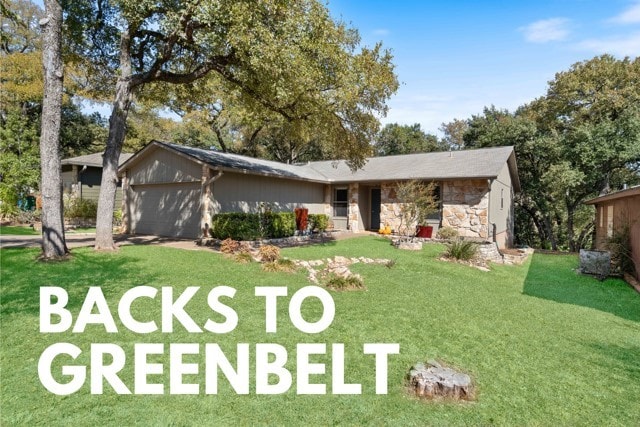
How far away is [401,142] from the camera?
34812mm

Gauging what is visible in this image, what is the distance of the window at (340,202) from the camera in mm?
19141

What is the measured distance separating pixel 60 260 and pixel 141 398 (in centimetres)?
647

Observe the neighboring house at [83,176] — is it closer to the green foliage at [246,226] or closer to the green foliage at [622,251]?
the green foliage at [246,226]

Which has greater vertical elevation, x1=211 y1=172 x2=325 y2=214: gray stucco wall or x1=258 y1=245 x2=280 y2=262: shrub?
x1=211 y1=172 x2=325 y2=214: gray stucco wall

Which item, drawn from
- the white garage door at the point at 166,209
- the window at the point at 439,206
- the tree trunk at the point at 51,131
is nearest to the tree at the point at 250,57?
the tree trunk at the point at 51,131

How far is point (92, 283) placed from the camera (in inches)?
249

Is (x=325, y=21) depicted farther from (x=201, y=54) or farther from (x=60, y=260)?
(x=60, y=260)

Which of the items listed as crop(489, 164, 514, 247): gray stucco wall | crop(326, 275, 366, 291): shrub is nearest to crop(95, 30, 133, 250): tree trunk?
crop(326, 275, 366, 291): shrub

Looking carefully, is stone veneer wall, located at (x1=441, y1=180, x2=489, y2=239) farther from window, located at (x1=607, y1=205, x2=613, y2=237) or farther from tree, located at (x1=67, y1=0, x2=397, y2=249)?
tree, located at (x1=67, y1=0, x2=397, y2=249)

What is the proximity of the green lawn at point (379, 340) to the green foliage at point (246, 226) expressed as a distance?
3.25m

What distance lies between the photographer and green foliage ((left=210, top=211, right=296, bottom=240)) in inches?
468

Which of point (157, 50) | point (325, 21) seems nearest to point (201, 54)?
point (157, 50)

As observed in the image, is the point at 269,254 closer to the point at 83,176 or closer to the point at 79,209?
the point at 79,209

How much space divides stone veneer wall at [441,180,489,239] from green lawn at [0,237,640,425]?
628 cm
